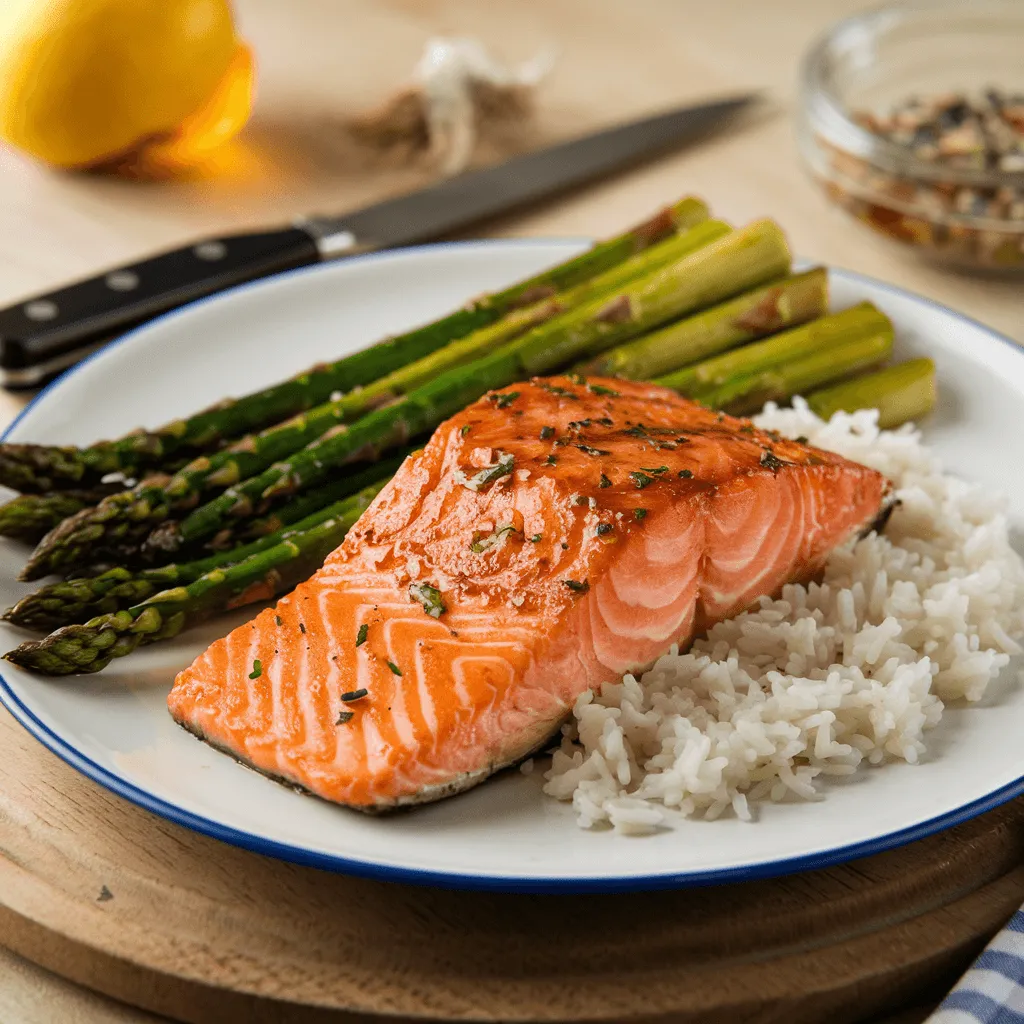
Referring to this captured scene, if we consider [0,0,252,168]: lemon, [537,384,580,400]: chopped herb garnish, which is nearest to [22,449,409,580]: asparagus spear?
[537,384,580,400]: chopped herb garnish

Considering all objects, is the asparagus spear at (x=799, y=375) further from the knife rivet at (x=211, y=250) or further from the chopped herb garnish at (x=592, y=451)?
the knife rivet at (x=211, y=250)

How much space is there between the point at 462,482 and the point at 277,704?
737 mm

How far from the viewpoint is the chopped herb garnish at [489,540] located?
→ 328 centimetres

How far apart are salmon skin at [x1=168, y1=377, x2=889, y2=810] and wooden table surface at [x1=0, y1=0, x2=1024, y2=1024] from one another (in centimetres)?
224

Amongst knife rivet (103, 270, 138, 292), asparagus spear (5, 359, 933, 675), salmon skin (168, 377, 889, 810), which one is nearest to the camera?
salmon skin (168, 377, 889, 810)

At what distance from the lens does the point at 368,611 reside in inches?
127

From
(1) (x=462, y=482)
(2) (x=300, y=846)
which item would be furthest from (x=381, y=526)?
(2) (x=300, y=846)

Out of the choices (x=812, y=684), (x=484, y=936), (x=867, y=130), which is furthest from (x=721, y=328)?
(x=484, y=936)

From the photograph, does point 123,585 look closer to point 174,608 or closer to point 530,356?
point 174,608

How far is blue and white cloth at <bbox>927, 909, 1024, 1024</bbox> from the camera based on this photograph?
110 inches

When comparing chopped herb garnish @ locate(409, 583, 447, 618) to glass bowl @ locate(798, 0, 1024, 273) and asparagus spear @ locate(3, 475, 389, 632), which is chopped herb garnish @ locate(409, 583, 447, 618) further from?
glass bowl @ locate(798, 0, 1024, 273)

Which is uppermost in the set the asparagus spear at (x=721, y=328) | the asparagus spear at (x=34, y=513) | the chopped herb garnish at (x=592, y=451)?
the chopped herb garnish at (x=592, y=451)

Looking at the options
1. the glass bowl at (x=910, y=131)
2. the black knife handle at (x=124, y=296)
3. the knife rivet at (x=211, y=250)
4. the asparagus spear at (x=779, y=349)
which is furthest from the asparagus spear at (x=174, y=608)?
the glass bowl at (x=910, y=131)

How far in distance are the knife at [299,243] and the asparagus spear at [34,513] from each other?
4.00 ft
